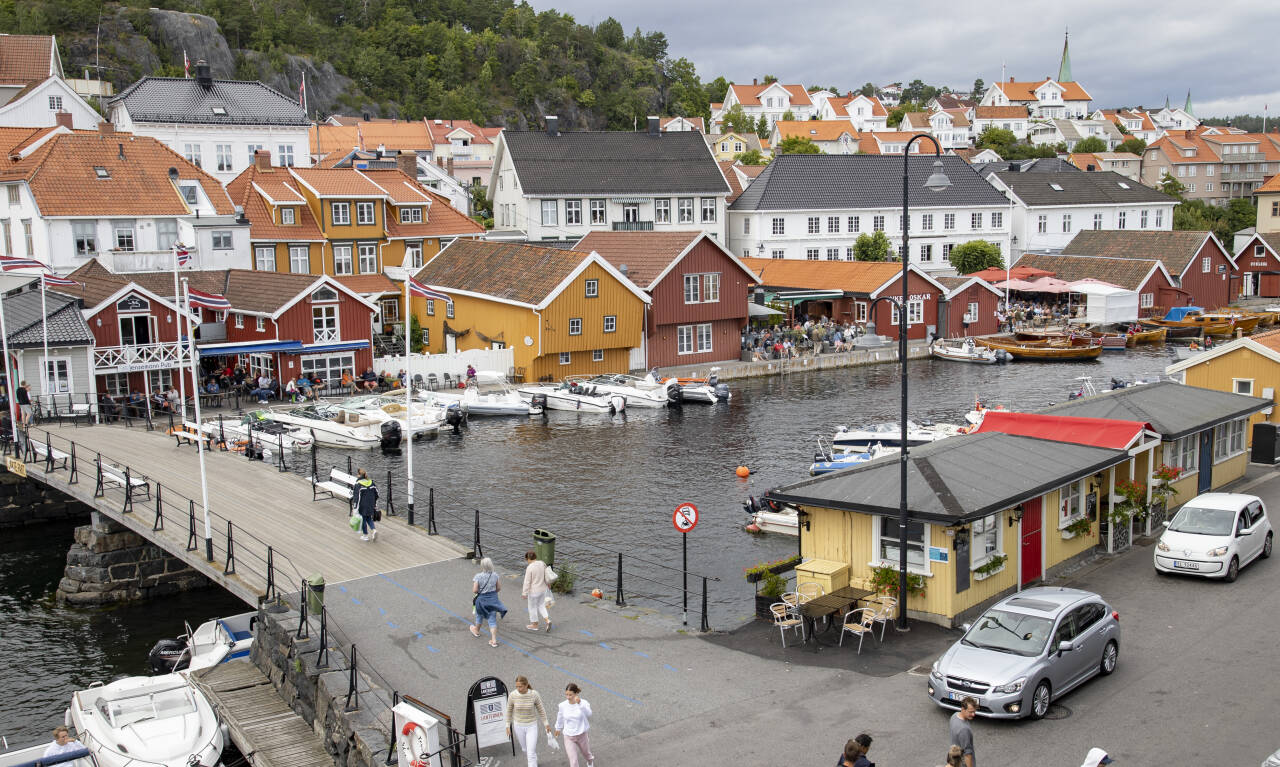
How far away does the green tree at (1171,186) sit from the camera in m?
122

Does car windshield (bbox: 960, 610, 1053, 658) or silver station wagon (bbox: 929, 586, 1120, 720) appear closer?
silver station wagon (bbox: 929, 586, 1120, 720)

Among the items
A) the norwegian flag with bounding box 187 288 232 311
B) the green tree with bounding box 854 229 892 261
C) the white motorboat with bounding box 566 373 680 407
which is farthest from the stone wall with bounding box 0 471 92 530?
the green tree with bounding box 854 229 892 261

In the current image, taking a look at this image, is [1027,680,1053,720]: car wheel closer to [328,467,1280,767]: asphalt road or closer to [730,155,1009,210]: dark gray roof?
[328,467,1280,767]: asphalt road

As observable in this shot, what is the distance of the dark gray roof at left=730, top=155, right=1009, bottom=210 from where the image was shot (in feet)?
252

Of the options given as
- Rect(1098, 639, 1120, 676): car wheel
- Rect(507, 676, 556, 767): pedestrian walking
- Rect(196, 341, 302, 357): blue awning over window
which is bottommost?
Rect(1098, 639, 1120, 676): car wheel

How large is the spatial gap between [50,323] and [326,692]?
29503 millimetres

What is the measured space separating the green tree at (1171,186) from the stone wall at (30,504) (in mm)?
115649

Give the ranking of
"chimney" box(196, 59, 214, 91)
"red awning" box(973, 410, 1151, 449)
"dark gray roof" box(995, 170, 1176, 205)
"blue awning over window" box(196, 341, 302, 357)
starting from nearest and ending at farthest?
"red awning" box(973, 410, 1151, 449) < "blue awning over window" box(196, 341, 302, 357) < "chimney" box(196, 59, 214, 91) < "dark gray roof" box(995, 170, 1176, 205)

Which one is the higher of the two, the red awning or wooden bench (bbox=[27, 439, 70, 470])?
the red awning

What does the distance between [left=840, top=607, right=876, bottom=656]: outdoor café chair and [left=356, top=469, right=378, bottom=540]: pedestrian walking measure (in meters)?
9.88

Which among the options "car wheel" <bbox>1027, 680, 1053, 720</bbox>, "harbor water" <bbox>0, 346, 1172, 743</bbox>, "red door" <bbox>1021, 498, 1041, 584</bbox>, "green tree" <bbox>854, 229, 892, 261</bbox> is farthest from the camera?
"green tree" <bbox>854, 229, 892, 261</bbox>

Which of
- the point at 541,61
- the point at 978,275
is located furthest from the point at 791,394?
the point at 541,61

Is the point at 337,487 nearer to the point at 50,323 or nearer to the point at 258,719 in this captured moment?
the point at 258,719

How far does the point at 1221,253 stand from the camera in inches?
2995
